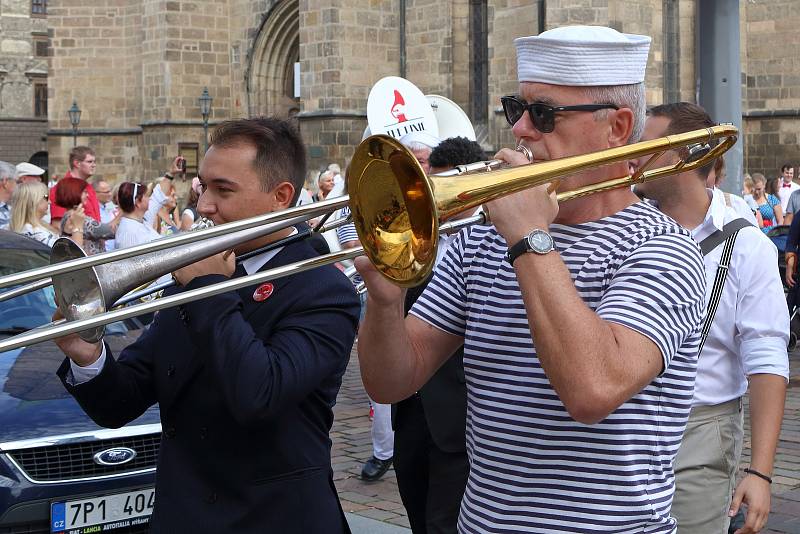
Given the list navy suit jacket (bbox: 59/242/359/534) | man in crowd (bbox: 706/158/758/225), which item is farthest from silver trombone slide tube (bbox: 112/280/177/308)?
man in crowd (bbox: 706/158/758/225)

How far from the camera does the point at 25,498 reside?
437 cm

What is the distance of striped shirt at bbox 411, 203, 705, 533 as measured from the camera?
210 cm

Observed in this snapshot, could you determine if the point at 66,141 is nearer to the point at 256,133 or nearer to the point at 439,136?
the point at 439,136

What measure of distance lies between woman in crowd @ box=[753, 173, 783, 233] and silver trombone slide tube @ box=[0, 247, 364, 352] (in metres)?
14.2

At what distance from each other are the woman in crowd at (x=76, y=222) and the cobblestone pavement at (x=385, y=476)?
96.4 inches

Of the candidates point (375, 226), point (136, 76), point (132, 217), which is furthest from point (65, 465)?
point (136, 76)

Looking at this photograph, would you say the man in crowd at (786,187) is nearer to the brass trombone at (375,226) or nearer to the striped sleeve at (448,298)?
Answer: the striped sleeve at (448,298)

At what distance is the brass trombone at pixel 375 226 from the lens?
2.01 m

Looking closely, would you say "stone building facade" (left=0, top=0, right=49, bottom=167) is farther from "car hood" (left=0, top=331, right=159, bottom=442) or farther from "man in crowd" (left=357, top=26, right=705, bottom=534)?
"man in crowd" (left=357, top=26, right=705, bottom=534)

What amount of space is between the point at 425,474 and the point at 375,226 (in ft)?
5.89

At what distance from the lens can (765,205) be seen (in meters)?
16.0

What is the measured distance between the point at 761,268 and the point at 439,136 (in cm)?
348

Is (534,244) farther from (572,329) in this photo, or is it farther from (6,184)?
(6,184)

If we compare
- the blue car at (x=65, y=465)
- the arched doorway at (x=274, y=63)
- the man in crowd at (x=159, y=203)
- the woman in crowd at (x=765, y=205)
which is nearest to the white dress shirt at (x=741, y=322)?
the blue car at (x=65, y=465)
